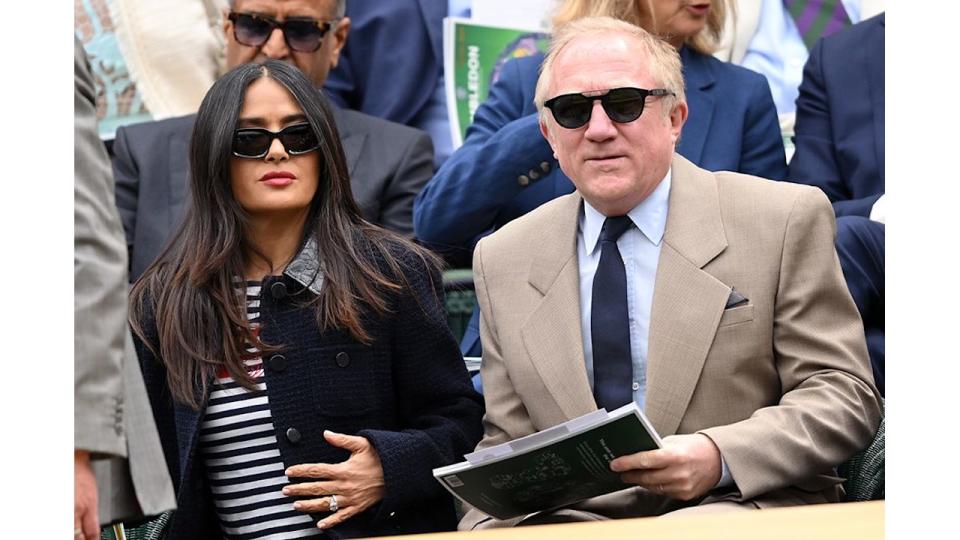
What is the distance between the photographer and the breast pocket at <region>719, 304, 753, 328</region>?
2938mm

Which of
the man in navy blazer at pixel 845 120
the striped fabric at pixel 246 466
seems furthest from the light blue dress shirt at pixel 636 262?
the man in navy blazer at pixel 845 120

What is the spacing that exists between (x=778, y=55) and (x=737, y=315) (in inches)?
81.7

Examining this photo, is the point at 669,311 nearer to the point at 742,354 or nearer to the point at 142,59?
the point at 742,354

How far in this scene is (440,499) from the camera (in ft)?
10.1

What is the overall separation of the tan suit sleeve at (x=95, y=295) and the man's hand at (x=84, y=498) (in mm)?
30

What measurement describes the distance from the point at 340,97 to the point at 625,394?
207cm

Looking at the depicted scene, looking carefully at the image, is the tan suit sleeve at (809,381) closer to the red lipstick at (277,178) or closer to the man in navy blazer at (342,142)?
the red lipstick at (277,178)

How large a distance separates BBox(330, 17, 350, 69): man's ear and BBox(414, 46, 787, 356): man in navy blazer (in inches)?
24.7

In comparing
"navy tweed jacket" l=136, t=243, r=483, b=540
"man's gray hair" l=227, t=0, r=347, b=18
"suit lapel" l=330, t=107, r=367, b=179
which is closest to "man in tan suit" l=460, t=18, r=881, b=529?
"navy tweed jacket" l=136, t=243, r=483, b=540

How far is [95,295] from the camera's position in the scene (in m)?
1.89

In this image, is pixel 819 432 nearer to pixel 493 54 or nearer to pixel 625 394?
pixel 625 394

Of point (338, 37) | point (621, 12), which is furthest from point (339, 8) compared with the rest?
point (621, 12)

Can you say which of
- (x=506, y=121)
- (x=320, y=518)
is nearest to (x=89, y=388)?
(x=320, y=518)

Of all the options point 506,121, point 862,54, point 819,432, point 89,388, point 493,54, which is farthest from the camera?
point 493,54
